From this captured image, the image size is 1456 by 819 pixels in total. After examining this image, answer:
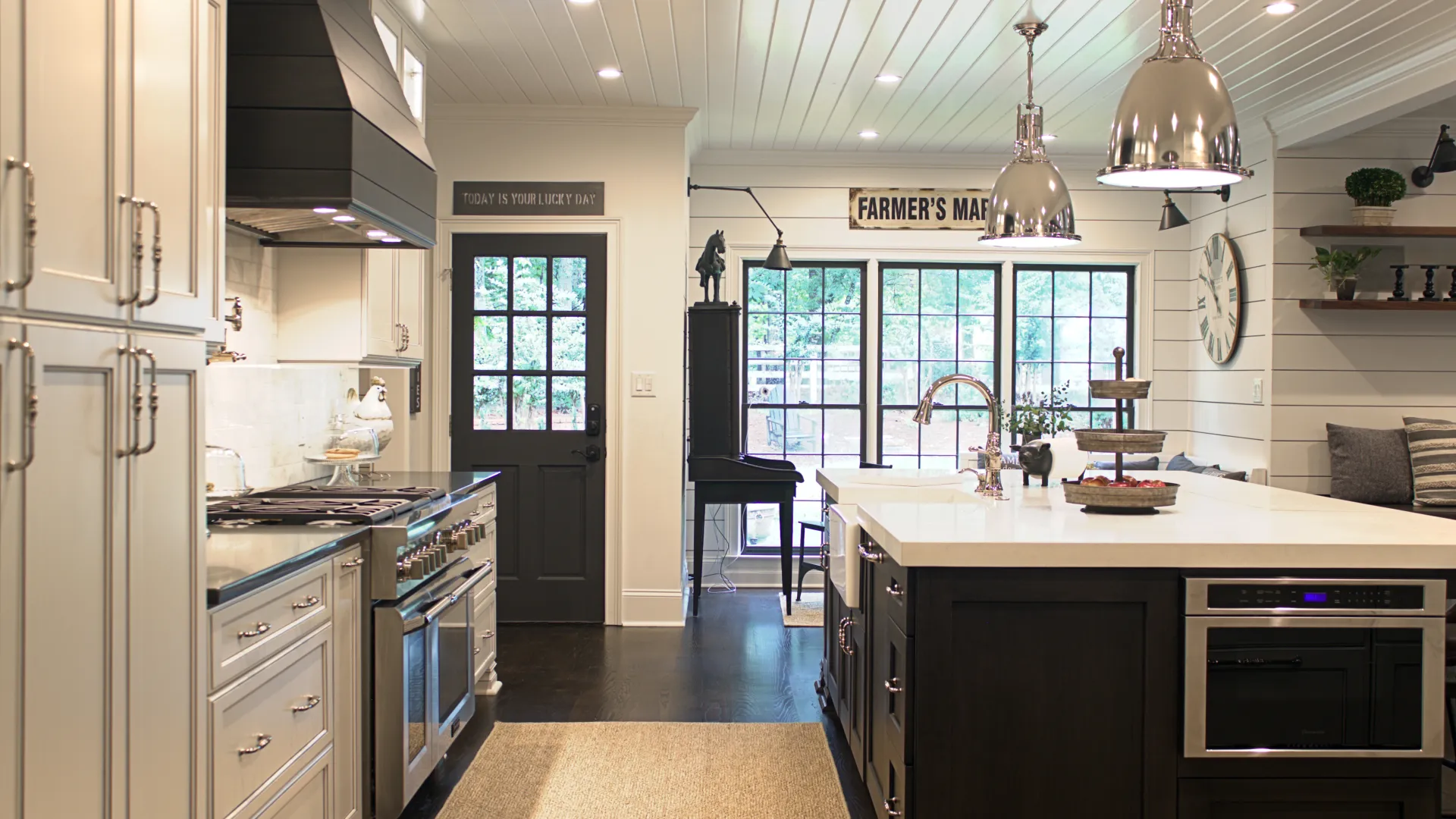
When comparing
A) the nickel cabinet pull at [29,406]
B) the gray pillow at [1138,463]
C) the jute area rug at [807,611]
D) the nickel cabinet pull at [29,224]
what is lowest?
the jute area rug at [807,611]

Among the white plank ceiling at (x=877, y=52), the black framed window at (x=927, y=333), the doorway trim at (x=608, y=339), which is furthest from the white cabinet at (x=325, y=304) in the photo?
the black framed window at (x=927, y=333)

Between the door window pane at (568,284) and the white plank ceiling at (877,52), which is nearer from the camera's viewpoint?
the white plank ceiling at (877,52)

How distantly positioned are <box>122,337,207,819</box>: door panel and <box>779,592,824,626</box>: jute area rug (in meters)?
3.61

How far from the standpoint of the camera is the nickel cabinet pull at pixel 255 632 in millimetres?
2125

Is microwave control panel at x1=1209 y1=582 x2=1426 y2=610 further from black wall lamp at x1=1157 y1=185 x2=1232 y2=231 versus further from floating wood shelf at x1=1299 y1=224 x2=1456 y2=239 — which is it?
black wall lamp at x1=1157 y1=185 x2=1232 y2=231

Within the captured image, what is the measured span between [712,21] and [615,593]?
9.37 ft

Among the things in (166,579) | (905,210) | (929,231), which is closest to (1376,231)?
(929,231)

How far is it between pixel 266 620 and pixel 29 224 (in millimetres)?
1062

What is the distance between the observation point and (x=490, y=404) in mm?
5461

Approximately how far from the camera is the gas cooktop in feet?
9.02

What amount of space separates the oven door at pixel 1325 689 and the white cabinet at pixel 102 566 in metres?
2.01

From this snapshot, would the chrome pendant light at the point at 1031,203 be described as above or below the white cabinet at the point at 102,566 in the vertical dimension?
above

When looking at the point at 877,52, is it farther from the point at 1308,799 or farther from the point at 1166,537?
the point at 1308,799

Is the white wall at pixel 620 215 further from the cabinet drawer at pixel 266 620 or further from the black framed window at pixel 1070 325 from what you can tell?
the cabinet drawer at pixel 266 620
